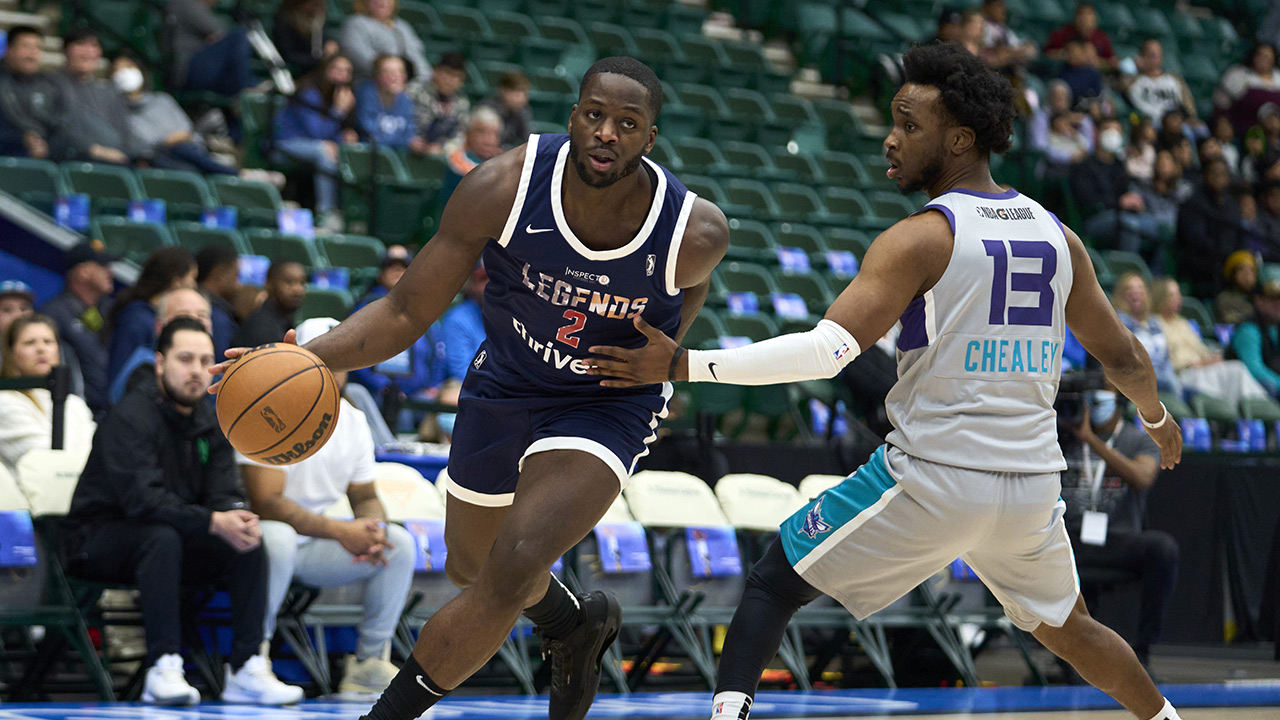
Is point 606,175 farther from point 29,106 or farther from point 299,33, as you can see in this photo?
point 299,33

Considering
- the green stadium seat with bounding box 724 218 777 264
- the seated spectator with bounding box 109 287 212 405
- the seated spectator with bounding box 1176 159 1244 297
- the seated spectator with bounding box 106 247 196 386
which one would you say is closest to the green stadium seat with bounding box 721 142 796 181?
the green stadium seat with bounding box 724 218 777 264

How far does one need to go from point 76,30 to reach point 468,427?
22.6ft

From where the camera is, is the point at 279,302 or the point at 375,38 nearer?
the point at 279,302

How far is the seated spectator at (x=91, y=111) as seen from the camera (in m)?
9.34

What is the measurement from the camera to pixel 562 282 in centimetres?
377

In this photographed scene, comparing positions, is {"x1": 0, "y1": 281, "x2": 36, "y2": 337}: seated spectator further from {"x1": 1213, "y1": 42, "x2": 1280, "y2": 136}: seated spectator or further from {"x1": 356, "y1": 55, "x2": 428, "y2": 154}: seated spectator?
{"x1": 1213, "y1": 42, "x2": 1280, "y2": 136}: seated spectator

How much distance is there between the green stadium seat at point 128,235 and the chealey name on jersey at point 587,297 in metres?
5.64

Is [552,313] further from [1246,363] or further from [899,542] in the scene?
[1246,363]

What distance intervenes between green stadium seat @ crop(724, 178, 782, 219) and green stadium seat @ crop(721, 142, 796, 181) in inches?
15.8

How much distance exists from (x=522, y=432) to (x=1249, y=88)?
1412 centimetres

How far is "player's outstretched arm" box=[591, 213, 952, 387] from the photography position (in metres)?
3.45

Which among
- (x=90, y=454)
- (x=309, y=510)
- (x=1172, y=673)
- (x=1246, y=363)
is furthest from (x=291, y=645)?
(x=1246, y=363)

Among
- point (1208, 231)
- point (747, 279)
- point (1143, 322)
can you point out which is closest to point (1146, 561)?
point (1143, 322)

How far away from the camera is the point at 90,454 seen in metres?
5.60
